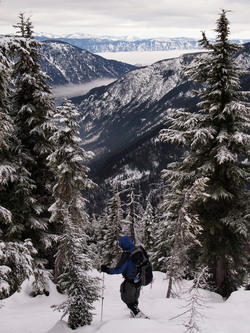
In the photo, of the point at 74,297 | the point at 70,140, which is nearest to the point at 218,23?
the point at 70,140

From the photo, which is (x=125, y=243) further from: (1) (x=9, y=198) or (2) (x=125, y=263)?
(1) (x=9, y=198)

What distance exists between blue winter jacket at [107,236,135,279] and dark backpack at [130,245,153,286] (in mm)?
115

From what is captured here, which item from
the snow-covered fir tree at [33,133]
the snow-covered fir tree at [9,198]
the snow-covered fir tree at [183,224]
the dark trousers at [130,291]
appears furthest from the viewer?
the snow-covered fir tree at [33,133]

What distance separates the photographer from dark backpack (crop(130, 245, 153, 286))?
7.86m

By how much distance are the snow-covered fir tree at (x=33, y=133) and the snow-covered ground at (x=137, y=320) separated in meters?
1.24

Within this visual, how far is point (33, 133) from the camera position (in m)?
15.5

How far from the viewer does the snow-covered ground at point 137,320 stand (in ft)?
24.9

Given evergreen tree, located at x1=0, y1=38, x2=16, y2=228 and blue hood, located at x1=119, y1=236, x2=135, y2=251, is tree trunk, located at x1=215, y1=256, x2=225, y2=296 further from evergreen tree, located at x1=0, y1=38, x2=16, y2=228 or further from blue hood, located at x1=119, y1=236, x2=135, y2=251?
evergreen tree, located at x1=0, y1=38, x2=16, y2=228

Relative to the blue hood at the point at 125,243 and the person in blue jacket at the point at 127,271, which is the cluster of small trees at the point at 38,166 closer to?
the person in blue jacket at the point at 127,271

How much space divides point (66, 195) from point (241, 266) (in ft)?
29.9

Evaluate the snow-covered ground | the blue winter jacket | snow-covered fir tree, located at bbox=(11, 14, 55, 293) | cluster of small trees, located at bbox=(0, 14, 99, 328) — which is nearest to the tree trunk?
the snow-covered ground

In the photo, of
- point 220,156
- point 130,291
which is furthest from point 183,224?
point 130,291

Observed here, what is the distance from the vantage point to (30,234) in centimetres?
1555

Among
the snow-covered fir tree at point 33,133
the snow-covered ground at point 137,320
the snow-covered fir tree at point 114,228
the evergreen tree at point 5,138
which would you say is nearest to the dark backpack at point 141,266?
the snow-covered ground at point 137,320
